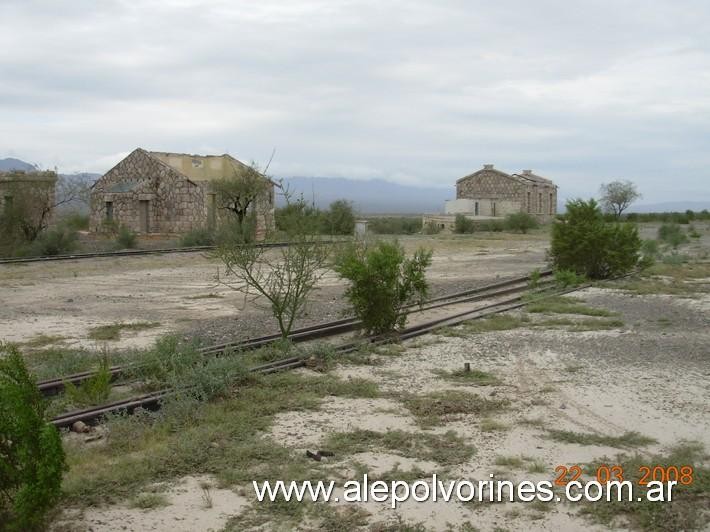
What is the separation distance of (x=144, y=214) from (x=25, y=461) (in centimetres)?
3979

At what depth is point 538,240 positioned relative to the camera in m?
46.2

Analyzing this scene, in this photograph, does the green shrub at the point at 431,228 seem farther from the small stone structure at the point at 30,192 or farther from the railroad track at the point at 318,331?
the railroad track at the point at 318,331

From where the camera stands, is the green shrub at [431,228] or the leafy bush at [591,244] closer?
the leafy bush at [591,244]

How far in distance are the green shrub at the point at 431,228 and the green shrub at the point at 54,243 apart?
30659 millimetres

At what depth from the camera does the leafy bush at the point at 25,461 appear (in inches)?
199

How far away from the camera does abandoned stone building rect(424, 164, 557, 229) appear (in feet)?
225

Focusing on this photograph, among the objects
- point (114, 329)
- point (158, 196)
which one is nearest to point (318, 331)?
point (114, 329)

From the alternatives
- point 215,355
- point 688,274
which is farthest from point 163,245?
point 215,355

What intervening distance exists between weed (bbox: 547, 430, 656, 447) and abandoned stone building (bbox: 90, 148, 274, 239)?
34869mm

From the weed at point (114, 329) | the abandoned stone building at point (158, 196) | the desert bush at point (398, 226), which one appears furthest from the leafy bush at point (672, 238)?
the weed at point (114, 329)

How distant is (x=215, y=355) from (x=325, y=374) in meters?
1.59

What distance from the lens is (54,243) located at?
31.3m

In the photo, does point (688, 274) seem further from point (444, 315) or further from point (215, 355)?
point (215, 355)

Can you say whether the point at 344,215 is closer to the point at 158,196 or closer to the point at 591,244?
the point at 158,196
